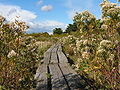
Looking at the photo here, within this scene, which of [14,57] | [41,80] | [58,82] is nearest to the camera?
[14,57]

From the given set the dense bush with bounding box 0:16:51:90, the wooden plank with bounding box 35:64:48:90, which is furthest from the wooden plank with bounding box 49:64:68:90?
the dense bush with bounding box 0:16:51:90

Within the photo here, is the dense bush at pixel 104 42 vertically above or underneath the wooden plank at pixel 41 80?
above

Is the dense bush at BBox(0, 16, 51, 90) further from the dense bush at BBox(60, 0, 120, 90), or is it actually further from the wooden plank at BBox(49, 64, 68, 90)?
the dense bush at BBox(60, 0, 120, 90)

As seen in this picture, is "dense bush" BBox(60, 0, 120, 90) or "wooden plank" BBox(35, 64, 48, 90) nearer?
"dense bush" BBox(60, 0, 120, 90)

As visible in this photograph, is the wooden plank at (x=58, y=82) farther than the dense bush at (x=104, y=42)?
Yes

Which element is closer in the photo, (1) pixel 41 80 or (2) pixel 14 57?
(2) pixel 14 57

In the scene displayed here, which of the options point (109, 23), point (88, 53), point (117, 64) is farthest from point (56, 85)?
point (109, 23)

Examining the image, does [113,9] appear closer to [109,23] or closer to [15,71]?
[109,23]

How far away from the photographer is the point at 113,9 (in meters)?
4.11

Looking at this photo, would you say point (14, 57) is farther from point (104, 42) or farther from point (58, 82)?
point (104, 42)

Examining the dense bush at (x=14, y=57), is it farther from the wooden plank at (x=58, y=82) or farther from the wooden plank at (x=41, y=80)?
the wooden plank at (x=58, y=82)

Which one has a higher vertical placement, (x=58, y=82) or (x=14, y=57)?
(x=14, y=57)

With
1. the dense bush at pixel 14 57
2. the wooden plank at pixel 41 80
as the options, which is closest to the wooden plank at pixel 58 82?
the wooden plank at pixel 41 80

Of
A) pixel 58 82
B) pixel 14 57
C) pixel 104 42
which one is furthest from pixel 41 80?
pixel 104 42
